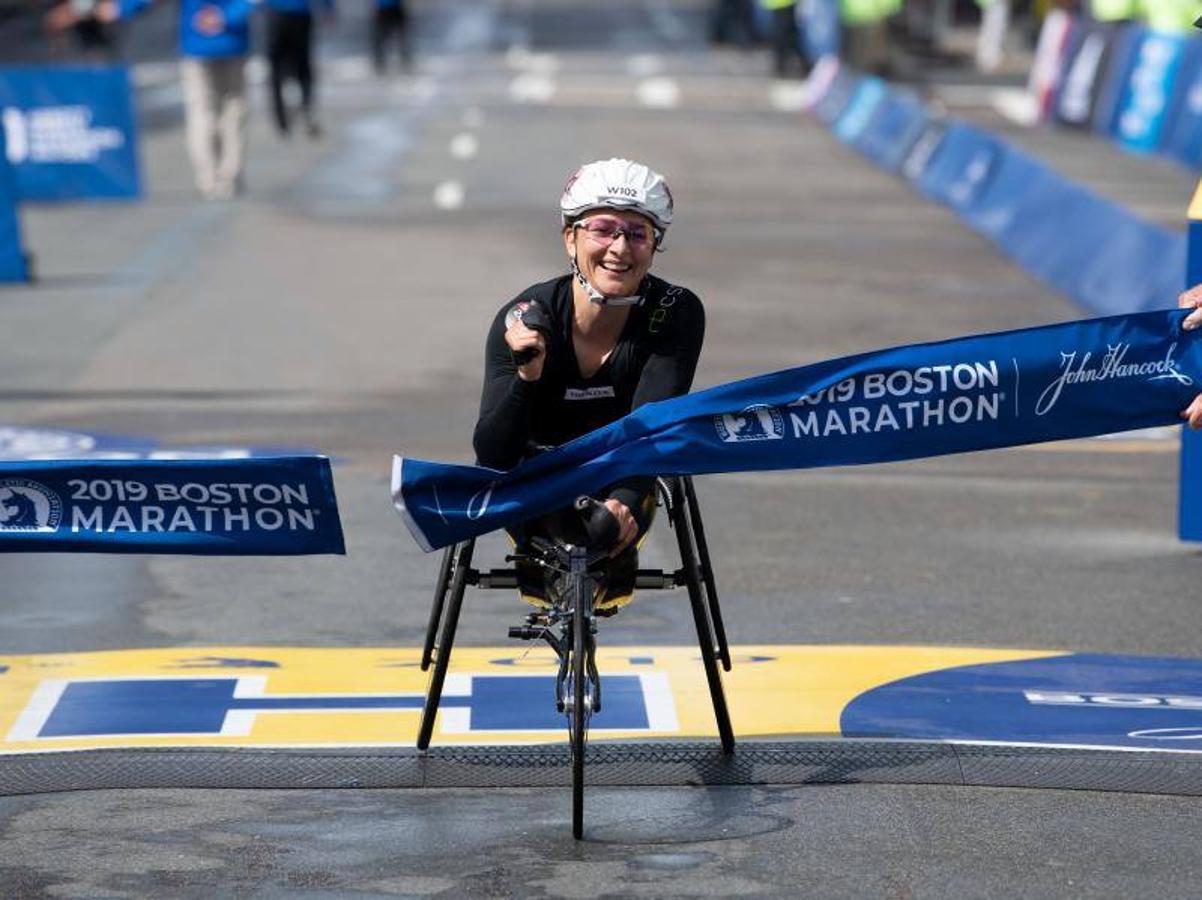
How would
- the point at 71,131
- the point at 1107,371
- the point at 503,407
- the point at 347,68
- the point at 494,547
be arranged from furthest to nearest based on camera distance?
1. the point at 347,68
2. the point at 71,131
3. the point at 494,547
4. the point at 1107,371
5. the point at 503,407

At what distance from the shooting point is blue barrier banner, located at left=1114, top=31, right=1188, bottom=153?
29.8m

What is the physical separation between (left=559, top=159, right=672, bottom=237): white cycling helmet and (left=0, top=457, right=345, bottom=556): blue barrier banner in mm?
1018

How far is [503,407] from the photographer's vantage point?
7094mm

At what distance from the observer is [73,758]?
7.58 meters

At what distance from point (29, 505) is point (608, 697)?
210 cm

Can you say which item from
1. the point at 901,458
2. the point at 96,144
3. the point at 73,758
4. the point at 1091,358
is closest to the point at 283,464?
the point at 73,758

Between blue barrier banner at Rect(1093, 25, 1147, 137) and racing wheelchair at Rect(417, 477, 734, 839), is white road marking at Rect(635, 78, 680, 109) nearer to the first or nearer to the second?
blue barrier banner at Rect(1093, 25, 1147, 137)

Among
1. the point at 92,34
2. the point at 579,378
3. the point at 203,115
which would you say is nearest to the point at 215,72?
the point at 203,115

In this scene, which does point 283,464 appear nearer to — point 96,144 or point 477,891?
point 477,891

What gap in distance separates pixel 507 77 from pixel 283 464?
4027cm

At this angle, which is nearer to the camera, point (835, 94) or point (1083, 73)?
point (1083, 73)

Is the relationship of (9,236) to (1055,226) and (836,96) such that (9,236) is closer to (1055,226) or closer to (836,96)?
Answer: (1055,226)

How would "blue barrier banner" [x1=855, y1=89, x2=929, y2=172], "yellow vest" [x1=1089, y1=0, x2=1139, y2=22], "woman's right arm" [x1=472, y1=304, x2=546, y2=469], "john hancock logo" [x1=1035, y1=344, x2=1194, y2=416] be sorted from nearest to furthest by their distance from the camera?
"woman's right arm" [x1=472, y1=304, x2=546, y2=469] → "john hancock logo" [x1=1035, y1=344, x2=1194, y2=416] → "blue barrier banner" [x1=855, y1=89, x2=929, y2=172] → "yellow vest" [x1=1089, y1=0, x2=1139, y2=22]

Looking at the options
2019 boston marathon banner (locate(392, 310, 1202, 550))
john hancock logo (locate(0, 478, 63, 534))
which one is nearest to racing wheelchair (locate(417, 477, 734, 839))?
2019 boston marathon banner (locate(392, 310, 1202, 550))
